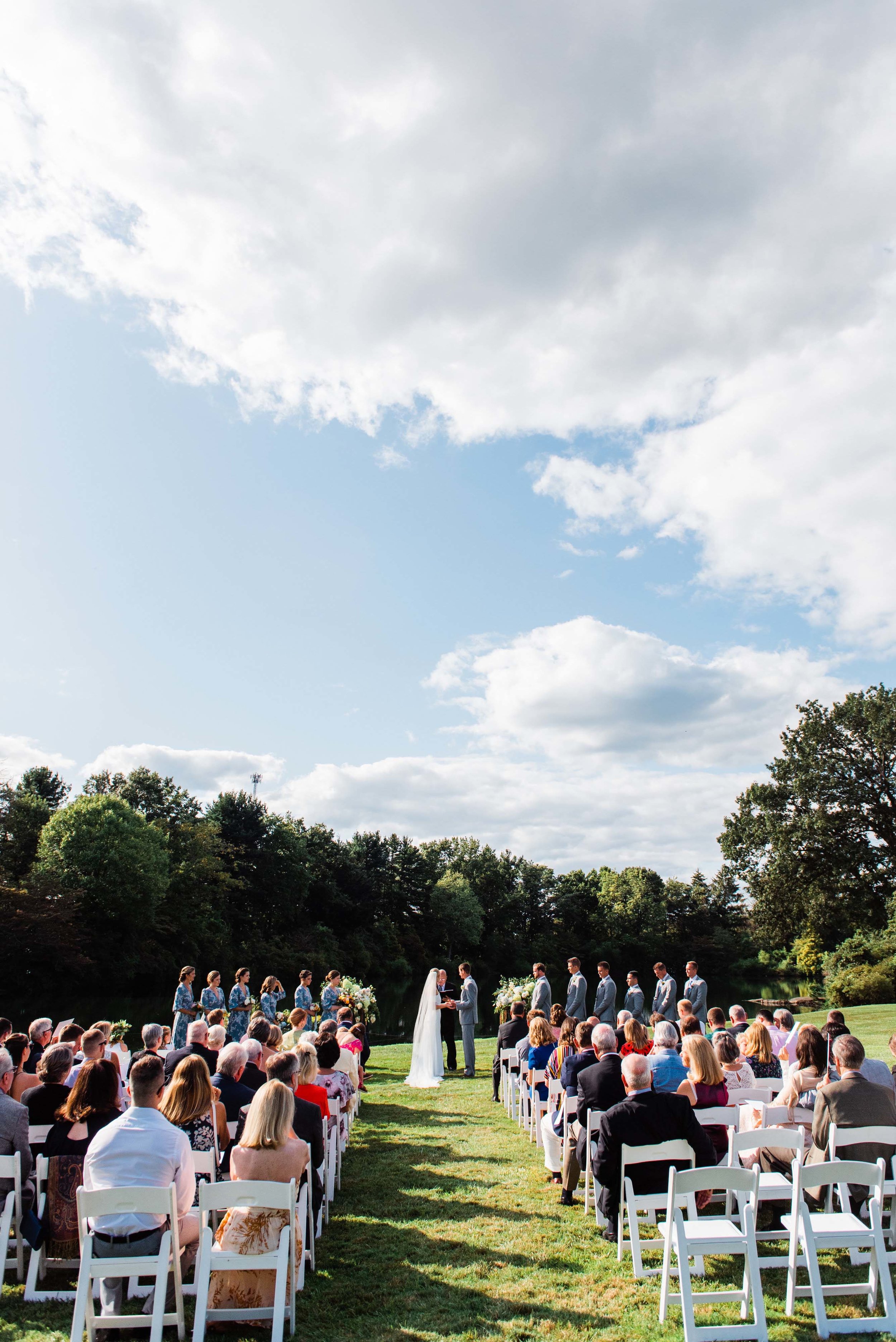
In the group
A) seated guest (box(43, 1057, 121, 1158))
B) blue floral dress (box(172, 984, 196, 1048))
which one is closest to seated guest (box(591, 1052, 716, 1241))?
seated guest (box(43, 1057, 121, 1158))

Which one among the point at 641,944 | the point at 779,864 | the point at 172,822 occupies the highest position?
the point at 172,822

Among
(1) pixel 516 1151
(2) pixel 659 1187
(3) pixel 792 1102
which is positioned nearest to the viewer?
(2) pixel 659 1187

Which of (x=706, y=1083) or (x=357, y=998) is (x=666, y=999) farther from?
(x=706, y=1083)

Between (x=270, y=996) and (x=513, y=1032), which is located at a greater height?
(x=270, y=996)

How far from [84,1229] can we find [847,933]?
4917cm

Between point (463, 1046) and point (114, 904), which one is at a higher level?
point (114, 904)

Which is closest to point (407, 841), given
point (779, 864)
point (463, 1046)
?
point (779, 864)

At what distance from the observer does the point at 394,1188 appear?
7.73 m

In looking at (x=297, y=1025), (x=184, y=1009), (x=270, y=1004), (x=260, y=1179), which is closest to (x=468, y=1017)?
(x=270, y=1004)

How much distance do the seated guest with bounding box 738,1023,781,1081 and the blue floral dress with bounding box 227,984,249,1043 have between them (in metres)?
6.80

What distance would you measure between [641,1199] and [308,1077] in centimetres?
272

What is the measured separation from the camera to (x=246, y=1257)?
4293 millimetres

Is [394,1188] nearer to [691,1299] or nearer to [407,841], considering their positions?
[691,1299]

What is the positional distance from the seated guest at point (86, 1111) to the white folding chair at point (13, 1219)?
0.24m
